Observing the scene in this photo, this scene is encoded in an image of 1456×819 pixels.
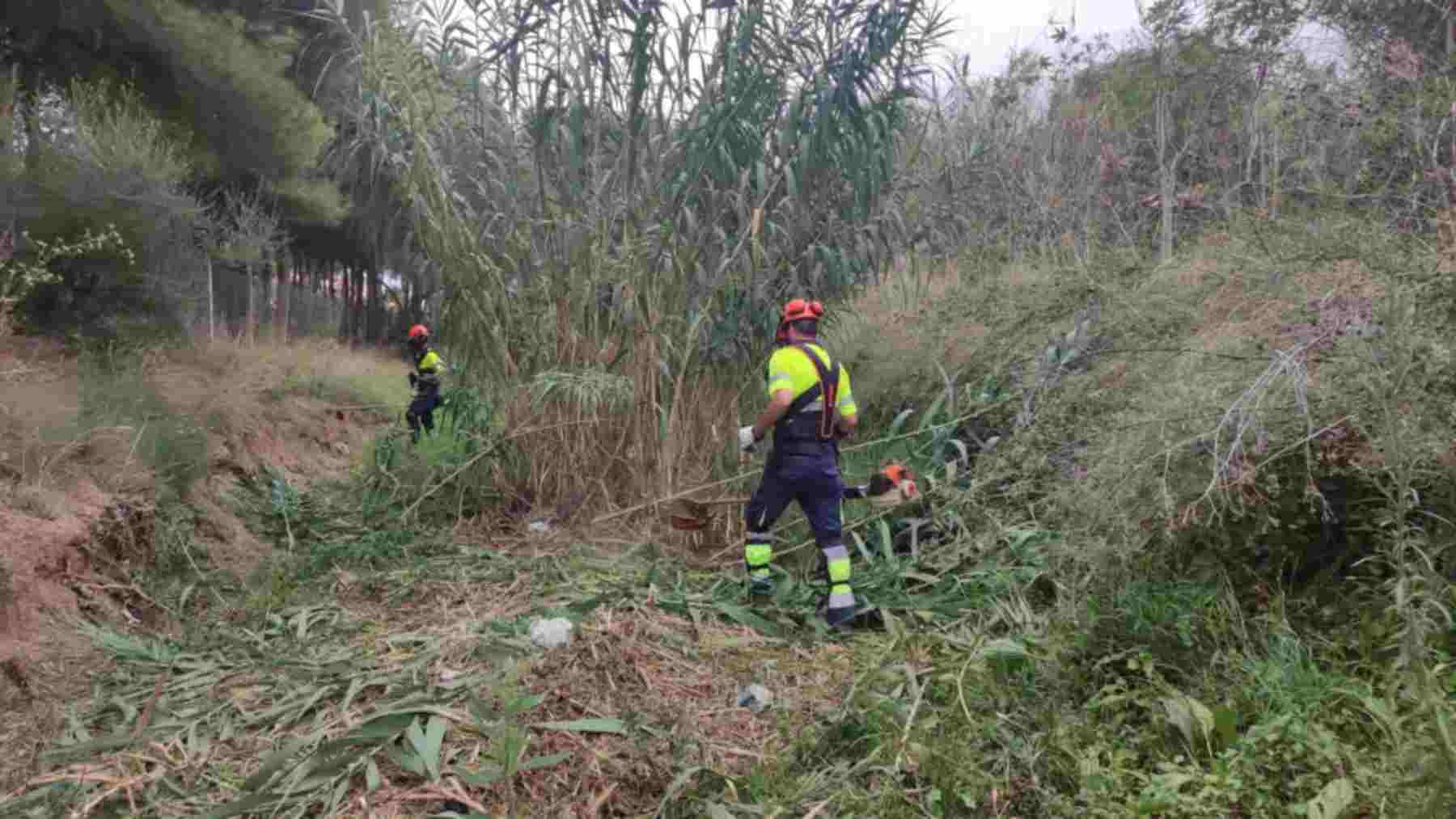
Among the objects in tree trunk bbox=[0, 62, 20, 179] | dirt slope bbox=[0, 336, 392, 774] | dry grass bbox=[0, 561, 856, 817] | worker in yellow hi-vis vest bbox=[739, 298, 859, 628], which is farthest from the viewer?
tree trunk bbox=[0, 62, 20, 179]

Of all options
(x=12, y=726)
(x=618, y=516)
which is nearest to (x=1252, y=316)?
(x=618, y=516)

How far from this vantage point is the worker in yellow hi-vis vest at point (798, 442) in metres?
4.26

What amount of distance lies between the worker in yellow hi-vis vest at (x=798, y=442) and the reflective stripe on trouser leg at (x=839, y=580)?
88 millimetres

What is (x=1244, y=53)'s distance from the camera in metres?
11.0

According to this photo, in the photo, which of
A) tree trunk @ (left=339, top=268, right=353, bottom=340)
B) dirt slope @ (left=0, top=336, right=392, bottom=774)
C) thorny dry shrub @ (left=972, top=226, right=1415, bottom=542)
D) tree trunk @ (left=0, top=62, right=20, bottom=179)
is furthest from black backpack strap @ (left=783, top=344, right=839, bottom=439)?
tree trunk @ (left=339, top=268, right=353, bottom=340)

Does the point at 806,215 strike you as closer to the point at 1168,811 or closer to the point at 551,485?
the point at 551,485

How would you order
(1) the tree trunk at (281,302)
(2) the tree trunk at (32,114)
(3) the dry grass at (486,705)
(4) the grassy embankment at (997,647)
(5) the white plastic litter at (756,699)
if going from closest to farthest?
(4) the grassy embankment at (997,647) < (3) the dry grass at (486,705) < (5) the white plastic litter at (756,699) < (2) the tree trunk at (32,114) < (1) the tree trunk at (281,302)

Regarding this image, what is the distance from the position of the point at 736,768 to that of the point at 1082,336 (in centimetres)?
360

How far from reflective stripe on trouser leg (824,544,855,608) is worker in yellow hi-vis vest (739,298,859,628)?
0.29ft

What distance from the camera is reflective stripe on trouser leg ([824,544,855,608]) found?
13.1 feet

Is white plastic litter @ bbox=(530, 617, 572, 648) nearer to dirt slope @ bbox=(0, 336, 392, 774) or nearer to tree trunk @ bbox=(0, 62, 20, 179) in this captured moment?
dirt slope @ bbox=(0, 336, 392, 774)

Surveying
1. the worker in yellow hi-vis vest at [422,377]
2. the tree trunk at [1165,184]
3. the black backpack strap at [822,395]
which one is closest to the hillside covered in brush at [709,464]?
the tree trunk at [1165,184]

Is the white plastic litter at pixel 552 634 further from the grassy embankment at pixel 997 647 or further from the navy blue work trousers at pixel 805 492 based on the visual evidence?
the navy blue work trousers at pixel 805 492

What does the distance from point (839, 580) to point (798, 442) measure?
68cm
